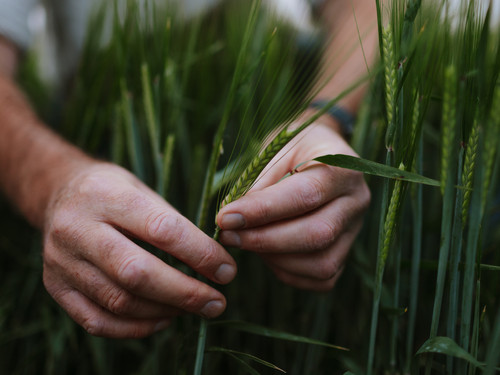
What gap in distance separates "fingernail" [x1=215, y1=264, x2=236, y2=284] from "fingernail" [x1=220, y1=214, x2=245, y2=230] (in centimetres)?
6

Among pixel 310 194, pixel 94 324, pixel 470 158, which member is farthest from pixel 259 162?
pixel 94 324

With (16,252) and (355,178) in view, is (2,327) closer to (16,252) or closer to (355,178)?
(16,252)

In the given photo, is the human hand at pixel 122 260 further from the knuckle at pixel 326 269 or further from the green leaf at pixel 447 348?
the green leaf at pixel 447 348

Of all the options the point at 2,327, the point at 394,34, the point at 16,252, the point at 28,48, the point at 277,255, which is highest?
the point at 28,48

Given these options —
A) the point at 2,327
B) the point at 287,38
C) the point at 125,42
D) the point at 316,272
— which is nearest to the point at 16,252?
the point at 2,327

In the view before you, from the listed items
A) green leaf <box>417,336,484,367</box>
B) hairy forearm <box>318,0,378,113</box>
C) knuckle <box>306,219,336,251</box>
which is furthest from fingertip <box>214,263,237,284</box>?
hairy forearm <box>318,0,378,113</box>

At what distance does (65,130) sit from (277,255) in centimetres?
62

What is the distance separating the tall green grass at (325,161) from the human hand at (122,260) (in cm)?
5

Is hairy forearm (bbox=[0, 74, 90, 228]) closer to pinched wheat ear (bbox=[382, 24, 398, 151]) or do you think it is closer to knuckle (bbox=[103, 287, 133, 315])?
knuckle (bbox=[103, 287, 133, 315])

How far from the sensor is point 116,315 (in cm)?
51

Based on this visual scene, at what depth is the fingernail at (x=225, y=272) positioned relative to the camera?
1.53ft

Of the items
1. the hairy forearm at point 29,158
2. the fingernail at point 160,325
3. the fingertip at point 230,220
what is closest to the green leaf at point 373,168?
the fingertip at point 230,220

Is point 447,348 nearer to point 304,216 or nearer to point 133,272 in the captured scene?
point 304,216

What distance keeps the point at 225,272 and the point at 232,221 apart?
3.1 inches
